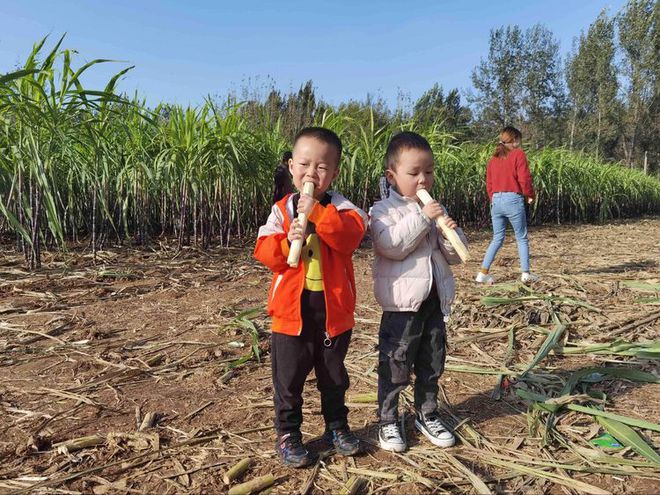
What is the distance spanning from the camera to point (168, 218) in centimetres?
581

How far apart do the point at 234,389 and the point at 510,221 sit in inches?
126

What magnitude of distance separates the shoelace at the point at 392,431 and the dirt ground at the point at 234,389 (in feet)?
0.21

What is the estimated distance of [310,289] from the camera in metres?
1.55

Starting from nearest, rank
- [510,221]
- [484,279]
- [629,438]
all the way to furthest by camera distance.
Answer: [629,438] → [484,279] → [510,221]

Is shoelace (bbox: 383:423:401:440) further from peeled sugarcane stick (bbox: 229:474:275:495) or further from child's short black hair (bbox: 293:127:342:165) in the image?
child's short black hair (bbox: 293:127:342:165)

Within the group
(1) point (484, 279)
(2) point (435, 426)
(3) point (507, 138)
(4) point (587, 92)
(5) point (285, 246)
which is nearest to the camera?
(5) point (285, 246)

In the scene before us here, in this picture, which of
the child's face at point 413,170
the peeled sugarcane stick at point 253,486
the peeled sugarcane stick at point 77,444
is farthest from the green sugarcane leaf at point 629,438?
the peeled sugarcane stick at point 77,444

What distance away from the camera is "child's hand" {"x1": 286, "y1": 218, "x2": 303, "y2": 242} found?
142 centimetres

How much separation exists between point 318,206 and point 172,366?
128 centimetres

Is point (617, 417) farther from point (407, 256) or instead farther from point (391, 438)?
point (407, 256)

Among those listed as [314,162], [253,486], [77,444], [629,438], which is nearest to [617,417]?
[629,438]

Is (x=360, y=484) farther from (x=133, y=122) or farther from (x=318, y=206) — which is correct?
(x=133, y=122)

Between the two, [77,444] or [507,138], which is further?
[507,138]

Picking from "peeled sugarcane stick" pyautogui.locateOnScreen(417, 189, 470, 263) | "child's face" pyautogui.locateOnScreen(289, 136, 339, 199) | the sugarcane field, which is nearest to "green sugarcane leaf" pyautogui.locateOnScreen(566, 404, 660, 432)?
the sugarcane field
